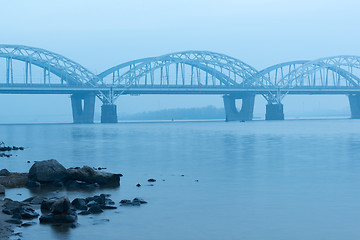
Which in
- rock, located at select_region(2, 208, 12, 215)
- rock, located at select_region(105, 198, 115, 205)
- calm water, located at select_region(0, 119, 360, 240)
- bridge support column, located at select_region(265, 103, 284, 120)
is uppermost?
bridge support column, located at select_region(265, 103, 284, 120)

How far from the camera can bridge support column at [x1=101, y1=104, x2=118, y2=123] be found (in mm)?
124062

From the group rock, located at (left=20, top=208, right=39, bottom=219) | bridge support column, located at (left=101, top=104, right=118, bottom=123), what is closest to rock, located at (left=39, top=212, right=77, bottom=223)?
rock, located at (left=20, top=208, right=39, bottom=219)

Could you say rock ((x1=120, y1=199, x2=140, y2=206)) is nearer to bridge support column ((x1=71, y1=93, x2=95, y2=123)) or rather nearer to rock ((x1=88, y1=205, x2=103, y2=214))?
rock ((x1=88, y1=205, x2=103, y2=214))

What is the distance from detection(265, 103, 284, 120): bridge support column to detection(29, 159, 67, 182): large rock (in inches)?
4907

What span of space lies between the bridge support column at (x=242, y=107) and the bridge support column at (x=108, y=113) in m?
27.6

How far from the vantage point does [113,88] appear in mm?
124688

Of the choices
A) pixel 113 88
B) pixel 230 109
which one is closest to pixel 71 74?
pixel 113 88

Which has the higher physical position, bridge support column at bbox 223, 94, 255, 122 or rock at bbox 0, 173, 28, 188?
bridge support column at bbox 223, 94, 255, 122

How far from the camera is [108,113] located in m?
127

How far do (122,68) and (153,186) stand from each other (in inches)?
4672

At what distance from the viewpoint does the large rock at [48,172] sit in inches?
739

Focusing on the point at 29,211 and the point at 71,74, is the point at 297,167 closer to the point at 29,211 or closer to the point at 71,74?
the point at 29,211

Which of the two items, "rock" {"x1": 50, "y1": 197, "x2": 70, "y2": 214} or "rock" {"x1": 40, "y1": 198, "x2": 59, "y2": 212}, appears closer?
"rock" {"x1": 50, "y1": 197, "x2": 70, "y2": 214}

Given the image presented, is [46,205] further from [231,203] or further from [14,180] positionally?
[14,180]
